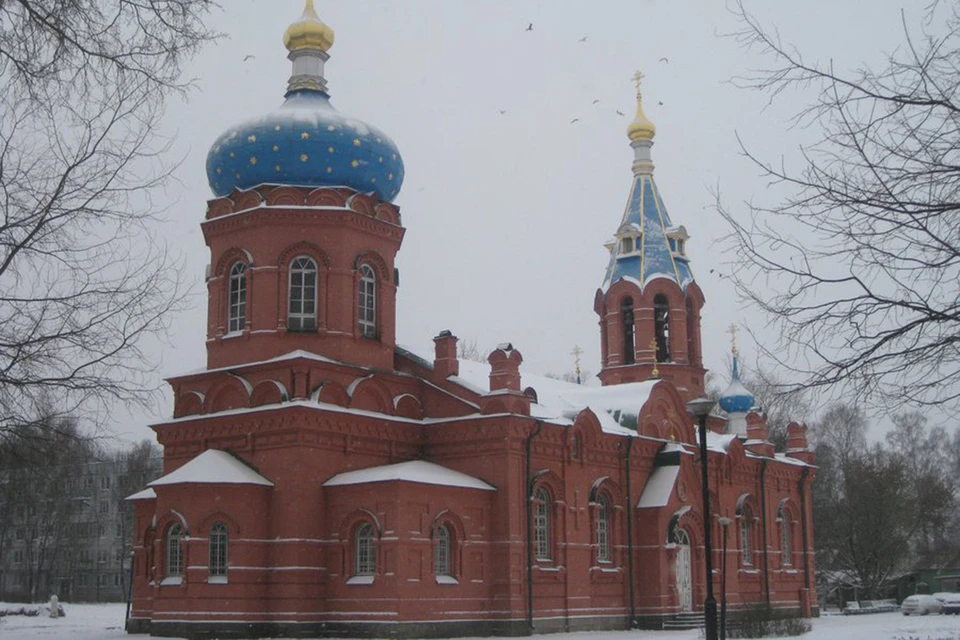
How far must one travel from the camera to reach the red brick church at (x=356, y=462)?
21.6 meters

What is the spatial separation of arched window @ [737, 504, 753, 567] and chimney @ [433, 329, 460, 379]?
418 inches

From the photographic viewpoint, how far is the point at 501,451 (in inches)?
923

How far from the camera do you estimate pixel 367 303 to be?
80.8 ft

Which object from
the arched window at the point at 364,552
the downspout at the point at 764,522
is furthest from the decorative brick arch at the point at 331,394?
the downspout at the point at 764,522

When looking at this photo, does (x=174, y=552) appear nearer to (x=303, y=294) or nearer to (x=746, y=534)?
(x=303, y=294)

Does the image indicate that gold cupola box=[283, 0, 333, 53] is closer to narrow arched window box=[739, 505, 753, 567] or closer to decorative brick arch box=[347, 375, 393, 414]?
decorative brick arch box=[347, 375, 393, 414]

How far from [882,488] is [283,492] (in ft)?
86.3

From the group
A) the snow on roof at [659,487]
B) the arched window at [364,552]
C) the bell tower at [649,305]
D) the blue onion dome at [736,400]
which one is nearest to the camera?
the arched window at [364,552]

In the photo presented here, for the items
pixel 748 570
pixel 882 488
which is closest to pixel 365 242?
pixel 748 570

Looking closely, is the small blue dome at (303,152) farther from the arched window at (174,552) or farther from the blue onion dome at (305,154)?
the arched window at (174,552)

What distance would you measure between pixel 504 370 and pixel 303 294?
4.44 m

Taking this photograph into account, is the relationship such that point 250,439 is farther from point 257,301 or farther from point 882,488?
point 882,488

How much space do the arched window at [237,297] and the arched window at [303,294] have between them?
3.47ft

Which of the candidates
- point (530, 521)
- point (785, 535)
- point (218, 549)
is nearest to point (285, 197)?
point (218, 549)
